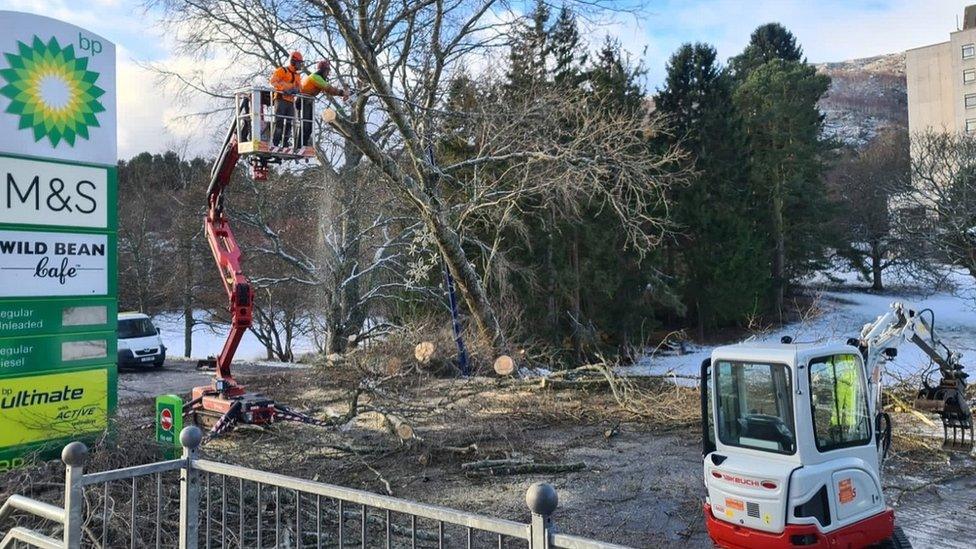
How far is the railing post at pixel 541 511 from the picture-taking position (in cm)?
261

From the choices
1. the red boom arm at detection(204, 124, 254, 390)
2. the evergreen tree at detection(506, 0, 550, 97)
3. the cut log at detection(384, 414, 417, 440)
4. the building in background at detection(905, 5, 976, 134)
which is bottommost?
the cut log at detection(384, 414, 417, 440)

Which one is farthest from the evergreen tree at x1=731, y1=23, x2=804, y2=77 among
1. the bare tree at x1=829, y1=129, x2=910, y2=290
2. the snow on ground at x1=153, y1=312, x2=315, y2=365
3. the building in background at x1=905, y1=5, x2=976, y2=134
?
the snow on ground at x1=153, y1=312, x2=315, y2=365

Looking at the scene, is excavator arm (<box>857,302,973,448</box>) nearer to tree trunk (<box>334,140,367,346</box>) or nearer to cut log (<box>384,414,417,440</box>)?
cut log (<box>384,414,417,440</box>)

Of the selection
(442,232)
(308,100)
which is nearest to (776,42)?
(442,232)

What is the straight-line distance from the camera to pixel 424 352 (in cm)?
1670

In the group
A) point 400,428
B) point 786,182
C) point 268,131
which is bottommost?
point 400,428

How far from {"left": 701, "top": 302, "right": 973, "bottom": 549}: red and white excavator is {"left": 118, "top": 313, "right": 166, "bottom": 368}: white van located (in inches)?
822

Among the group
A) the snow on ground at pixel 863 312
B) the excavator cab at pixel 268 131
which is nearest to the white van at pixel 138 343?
the excavator cab at pixel 268 131

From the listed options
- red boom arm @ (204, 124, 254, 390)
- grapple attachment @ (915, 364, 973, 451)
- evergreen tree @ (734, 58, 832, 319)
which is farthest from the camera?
evergreen tree @ (734, 58, 832, 319)

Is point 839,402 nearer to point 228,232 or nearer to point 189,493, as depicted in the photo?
point 189,493

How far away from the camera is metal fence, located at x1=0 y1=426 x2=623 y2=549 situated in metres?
3.01

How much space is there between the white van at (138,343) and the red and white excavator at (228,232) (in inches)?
482

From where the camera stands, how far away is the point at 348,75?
59.3 feet

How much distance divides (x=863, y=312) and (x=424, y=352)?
2844 centimetres
